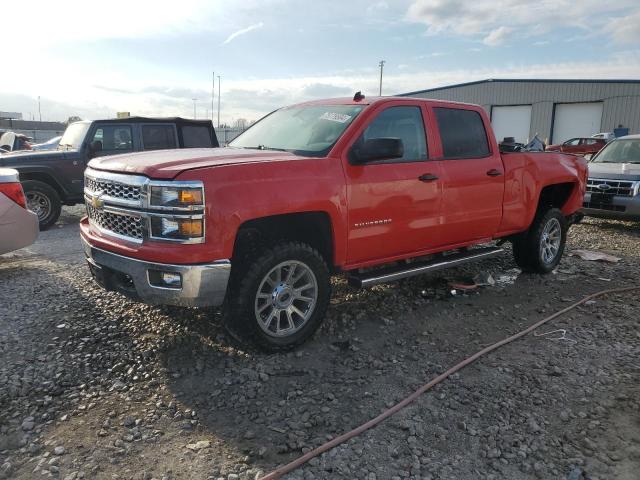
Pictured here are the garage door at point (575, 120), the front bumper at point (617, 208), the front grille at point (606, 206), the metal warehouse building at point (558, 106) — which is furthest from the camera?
the garage door at point (575, 120)

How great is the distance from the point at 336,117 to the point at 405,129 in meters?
0.65

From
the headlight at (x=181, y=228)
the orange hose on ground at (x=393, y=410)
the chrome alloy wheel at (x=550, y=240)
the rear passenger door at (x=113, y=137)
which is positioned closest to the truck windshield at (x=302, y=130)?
the headlight at (x=181, y=228)

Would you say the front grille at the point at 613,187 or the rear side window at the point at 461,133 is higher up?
the rear side window at the point at 461,133

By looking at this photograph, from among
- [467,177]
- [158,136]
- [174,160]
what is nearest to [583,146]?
[158,136]

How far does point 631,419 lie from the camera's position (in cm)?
303

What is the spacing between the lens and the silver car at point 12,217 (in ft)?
17.9

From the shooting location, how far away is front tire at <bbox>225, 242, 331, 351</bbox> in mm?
3516

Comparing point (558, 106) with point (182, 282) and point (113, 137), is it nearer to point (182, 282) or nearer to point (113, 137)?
point (113, 137)

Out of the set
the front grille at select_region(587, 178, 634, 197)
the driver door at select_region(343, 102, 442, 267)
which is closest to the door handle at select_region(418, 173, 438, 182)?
the driver door at select_region(343, 102, 442, 267)

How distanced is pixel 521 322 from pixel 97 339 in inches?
145

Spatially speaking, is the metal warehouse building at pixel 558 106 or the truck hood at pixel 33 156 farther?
the metal warehouse building at pixel 558 106

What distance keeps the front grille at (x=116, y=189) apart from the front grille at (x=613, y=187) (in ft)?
27.6

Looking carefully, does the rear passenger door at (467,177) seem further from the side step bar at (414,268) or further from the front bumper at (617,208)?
the front bumper at (617,208)

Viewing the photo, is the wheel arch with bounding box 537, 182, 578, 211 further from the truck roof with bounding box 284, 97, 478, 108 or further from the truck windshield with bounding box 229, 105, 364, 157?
the truck windshield with bounding box 229, 105, 364, 157
